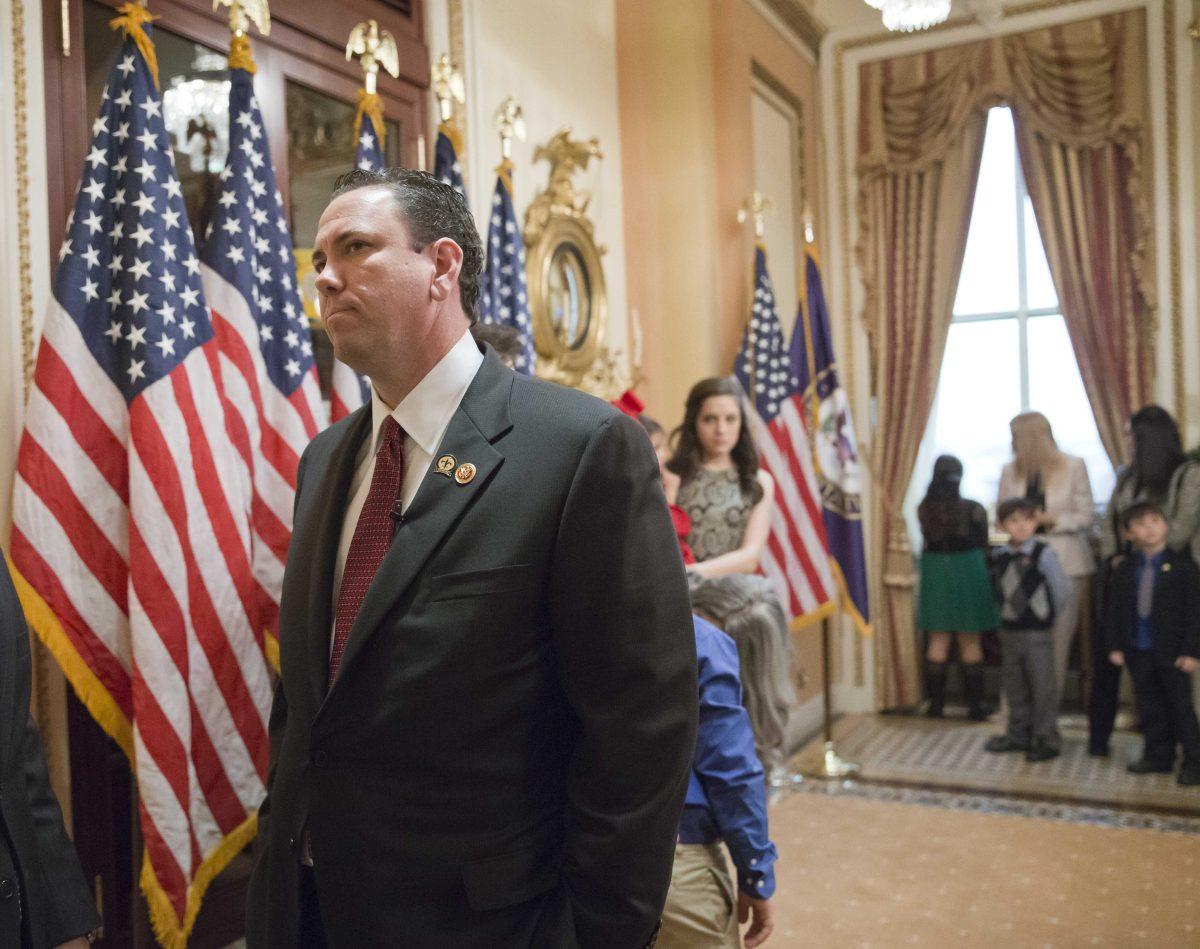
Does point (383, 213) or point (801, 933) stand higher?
point (383, 213)

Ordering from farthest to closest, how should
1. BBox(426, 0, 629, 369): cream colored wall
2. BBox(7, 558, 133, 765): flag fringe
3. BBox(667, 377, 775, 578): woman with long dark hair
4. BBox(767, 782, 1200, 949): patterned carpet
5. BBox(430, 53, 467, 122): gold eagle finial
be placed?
BBox(667, 377, 775, 578): woman with long dark hair → BBox(426, 0, 629, 369): cream colored wall → BBox(430, 53, 467, 122): gold eagle finial → BBox(767, 782, 1200, 949): patterned carpet → BBox(7, 558, 133, 765): flag fringe

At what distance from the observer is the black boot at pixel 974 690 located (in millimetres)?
6150

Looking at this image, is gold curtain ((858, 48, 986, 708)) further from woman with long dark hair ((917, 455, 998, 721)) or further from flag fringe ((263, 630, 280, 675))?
flag fringe ((263, 630, 280, 675))

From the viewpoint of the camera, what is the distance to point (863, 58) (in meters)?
6.57

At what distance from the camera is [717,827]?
6.18ft

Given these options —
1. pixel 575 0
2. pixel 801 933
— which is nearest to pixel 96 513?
pixel 801 933

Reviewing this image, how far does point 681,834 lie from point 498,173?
2669 mm

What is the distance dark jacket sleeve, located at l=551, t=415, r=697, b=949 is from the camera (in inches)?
49.3

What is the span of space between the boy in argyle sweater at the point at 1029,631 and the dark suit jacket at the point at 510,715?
4.35 meters

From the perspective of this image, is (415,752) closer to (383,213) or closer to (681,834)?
(383,213)

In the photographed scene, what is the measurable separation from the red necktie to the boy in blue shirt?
663 millimetres

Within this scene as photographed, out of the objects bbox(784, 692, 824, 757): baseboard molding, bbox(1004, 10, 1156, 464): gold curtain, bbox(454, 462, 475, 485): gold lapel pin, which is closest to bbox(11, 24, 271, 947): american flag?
bbox(454, 462, 475, 485): gold lapel pin

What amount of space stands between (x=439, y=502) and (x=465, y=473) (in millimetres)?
46

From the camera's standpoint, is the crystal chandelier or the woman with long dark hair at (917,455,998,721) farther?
the woman with long dark hair at (917,455,998,721)
